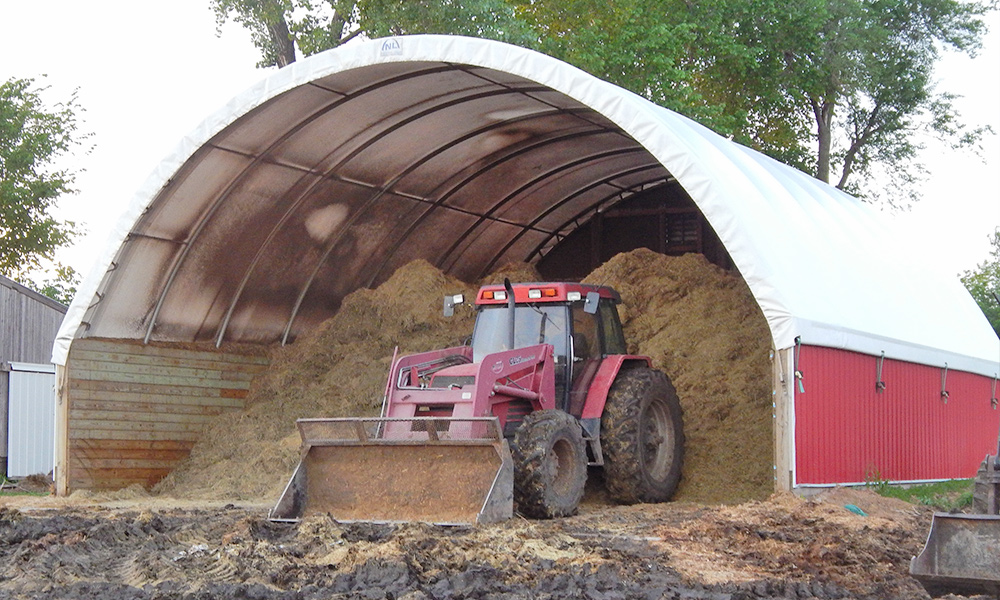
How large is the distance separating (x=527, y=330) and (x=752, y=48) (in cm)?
1993

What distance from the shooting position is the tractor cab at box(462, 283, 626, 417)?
12.0 meters

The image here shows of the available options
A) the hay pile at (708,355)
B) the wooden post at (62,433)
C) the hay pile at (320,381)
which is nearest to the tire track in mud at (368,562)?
the hay pile at (708,355)

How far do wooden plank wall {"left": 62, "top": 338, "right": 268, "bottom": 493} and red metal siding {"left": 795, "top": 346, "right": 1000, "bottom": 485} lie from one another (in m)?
8.03

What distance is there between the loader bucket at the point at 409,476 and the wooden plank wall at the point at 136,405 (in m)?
4.98

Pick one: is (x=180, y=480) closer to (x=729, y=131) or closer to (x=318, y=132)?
(x=318, y=132)

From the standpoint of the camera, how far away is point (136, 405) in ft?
49.1

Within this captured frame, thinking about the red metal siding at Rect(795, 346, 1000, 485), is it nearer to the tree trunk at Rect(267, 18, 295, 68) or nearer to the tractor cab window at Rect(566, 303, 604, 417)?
the tractor cab window at Rect(566, 303, 604, 417)

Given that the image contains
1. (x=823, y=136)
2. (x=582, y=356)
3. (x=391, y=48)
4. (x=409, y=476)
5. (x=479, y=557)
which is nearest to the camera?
(x=479, y=557)

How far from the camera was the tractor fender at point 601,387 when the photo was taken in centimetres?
1204

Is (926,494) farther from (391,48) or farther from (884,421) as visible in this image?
(391,48)

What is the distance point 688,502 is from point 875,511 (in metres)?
2.10

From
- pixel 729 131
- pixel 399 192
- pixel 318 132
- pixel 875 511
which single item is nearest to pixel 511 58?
pixel 318 132

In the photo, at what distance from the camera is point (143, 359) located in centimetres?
1517

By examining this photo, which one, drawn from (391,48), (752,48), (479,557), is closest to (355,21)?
(752,48)
